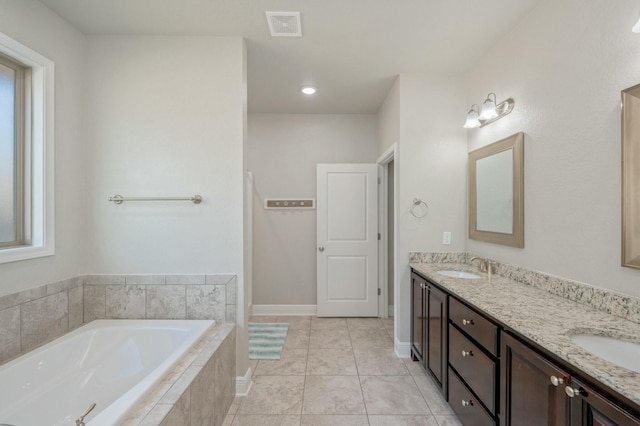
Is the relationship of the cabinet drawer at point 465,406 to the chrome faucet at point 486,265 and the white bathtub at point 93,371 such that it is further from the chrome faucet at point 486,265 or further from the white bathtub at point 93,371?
the white bathtub at point 93,371

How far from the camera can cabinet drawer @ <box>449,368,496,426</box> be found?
4.94 feet

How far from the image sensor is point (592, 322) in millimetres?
1237

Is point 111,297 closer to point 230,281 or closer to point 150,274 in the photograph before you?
point 150,274

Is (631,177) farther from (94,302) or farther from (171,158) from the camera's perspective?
(94,302)

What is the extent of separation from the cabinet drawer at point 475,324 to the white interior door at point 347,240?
6.01ft

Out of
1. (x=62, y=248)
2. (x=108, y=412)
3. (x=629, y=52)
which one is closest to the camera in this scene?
(x=108, y=412)

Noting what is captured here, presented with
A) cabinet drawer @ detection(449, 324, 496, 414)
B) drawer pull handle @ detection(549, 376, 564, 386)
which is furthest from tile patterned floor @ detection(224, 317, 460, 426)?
drawer pull handle @ detection(549, 376, 564, 386)

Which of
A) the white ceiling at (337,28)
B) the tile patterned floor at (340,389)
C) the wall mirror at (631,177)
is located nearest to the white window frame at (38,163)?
the white ceiling at (337,28)

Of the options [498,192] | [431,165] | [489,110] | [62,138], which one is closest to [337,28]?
[489,110]

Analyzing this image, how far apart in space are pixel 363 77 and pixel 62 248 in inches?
110

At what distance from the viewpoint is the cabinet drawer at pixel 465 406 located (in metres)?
1.51

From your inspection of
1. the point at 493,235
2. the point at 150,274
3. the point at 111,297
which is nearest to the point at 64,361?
the point at 111,297

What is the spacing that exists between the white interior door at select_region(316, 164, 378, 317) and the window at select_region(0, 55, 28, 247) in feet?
8.61

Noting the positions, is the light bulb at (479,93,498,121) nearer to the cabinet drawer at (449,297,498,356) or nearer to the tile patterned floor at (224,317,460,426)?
the cabinet drawer at (449,297,498,356)
